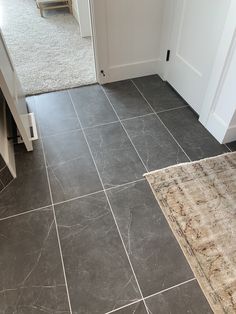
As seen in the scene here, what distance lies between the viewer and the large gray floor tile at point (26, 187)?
4.73 feet

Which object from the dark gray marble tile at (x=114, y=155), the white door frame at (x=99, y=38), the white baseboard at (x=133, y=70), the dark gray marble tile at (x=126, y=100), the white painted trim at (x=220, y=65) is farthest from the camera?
the white baseboard at (x=133, y=70)

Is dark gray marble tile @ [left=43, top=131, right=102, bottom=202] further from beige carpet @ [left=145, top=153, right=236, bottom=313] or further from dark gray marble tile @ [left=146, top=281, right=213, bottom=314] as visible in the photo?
dark gray marble tile @ [left=146, top=281, right=213, bottom=314]

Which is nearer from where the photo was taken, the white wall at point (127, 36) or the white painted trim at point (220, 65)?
the white painted trim at point (220, 65)

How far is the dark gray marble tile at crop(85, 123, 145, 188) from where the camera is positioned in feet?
5.21

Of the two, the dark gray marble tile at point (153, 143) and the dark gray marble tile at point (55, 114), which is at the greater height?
the dark gray marble tile at point (55, 114)

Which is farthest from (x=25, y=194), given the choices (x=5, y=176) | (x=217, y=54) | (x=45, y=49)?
(x=45, y=49)

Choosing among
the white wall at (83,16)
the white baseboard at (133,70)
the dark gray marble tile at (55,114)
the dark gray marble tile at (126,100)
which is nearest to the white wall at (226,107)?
the dark gray marble tile at (126,100)

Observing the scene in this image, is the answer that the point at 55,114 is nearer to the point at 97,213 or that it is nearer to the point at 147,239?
the point at 97,213

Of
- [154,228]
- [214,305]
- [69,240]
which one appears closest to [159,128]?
[154,228]

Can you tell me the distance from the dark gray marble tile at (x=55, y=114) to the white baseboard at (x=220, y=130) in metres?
0.98

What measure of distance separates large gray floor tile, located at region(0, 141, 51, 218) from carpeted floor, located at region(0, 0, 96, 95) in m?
0.80

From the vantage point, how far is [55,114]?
2031mm

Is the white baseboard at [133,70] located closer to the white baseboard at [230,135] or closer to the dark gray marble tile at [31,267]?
the white baseboard at [230,135]

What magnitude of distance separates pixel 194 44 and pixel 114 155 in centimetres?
100
